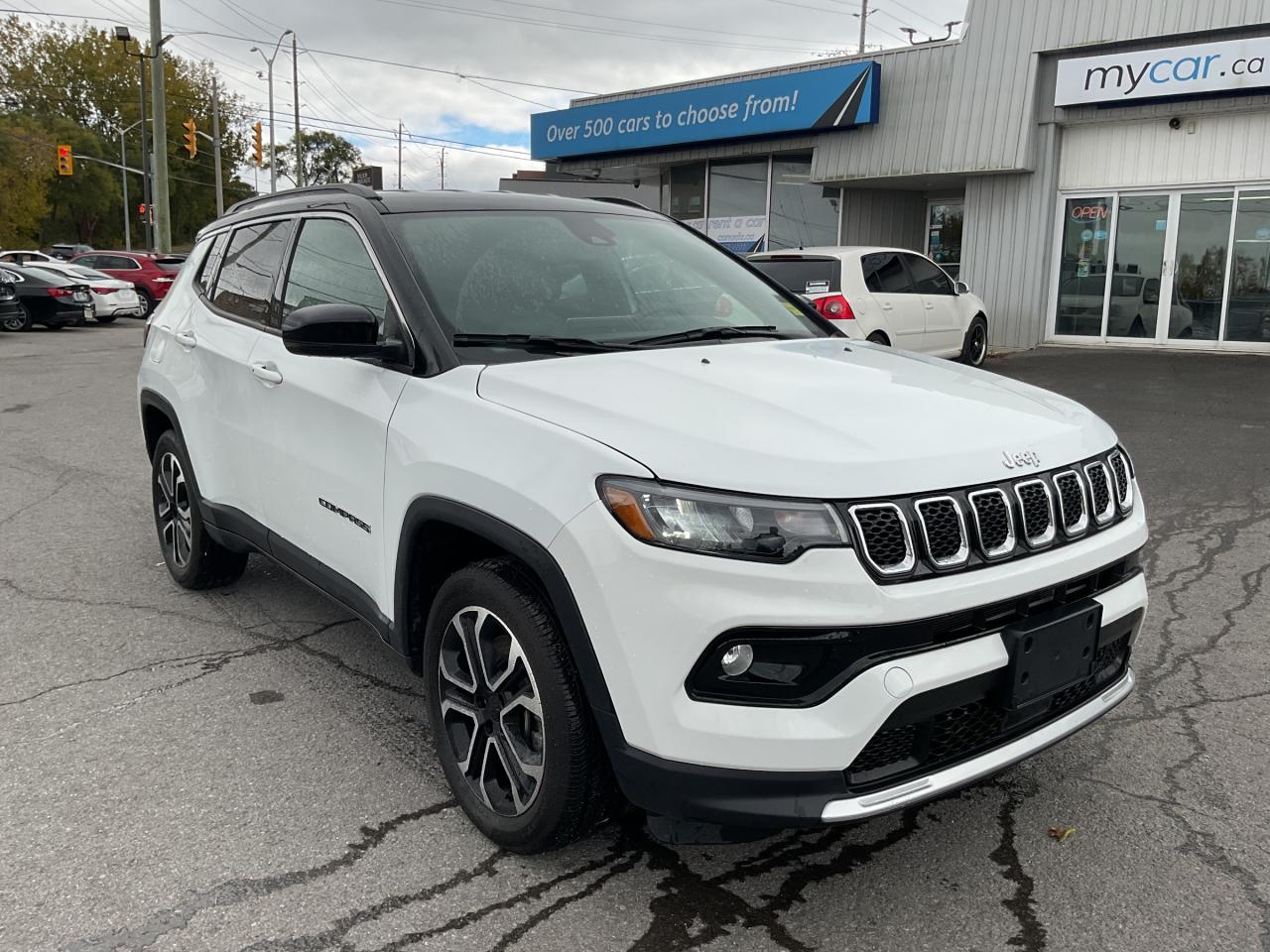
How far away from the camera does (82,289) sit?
2180cm

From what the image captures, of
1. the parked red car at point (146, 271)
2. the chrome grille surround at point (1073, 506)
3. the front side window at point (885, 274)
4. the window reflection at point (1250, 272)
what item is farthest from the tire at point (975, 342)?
the parked red car at point (146, 271)

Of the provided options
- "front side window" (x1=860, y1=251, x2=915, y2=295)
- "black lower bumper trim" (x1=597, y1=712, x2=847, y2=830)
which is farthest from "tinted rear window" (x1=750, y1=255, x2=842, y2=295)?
"black lower bumper trim" (x1=597, y1=712, x2=847, y2=830)

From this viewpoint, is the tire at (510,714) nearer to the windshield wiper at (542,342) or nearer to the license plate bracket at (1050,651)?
the windshield wiper at (542,342)

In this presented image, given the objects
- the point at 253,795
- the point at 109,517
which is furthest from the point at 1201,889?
the point at 109,517

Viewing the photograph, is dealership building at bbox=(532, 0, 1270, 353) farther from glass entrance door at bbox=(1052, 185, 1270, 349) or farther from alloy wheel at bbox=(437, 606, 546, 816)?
alloy wheel at bbox=(437, 606, 546, 816)

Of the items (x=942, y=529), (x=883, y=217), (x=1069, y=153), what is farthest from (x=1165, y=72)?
(x=942, y=529)

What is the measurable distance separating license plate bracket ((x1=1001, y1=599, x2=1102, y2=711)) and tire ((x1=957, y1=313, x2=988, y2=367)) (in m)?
11.6

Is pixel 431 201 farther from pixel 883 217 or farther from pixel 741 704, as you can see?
pixel 883 217

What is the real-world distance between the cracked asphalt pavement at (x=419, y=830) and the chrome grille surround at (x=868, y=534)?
0.91 meters

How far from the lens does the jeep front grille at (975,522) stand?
226 cm

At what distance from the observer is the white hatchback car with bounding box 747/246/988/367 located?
11281 millimetres

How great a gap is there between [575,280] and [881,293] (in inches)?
348

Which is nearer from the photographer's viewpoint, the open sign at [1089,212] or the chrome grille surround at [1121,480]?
the chrome grille surround at [1121,480]

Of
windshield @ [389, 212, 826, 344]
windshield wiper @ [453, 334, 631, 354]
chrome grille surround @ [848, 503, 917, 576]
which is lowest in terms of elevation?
chrome grille surround @ [848, 503, 917, 576]
